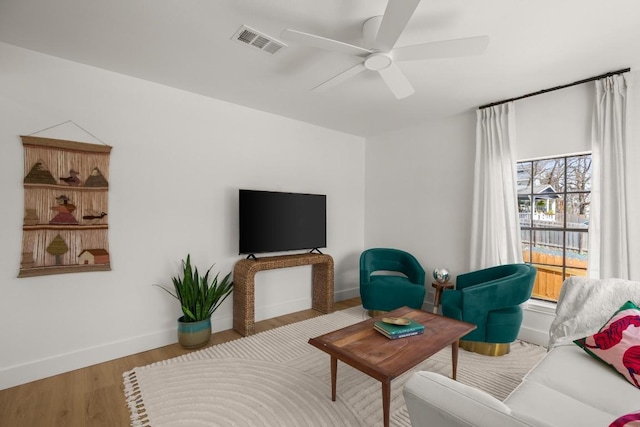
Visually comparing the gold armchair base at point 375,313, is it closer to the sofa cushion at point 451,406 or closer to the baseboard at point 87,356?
the baseboard at point 87,356

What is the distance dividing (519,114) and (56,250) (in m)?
4.71

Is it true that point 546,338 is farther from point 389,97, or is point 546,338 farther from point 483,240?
point 389,97

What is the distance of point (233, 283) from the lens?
11.1 feet

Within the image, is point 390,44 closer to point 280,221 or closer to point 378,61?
point 378,61

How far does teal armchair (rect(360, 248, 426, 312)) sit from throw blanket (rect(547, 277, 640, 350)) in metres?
1.44

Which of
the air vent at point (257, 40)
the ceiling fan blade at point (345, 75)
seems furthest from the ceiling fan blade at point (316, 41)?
the air vent at point (257, 40)

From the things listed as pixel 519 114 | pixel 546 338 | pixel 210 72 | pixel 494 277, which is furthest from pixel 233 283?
pixel 519 114

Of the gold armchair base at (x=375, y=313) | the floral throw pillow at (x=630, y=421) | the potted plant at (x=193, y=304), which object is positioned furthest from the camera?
the gold armchair base at (x=375, y=313)

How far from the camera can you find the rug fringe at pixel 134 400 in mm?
1840

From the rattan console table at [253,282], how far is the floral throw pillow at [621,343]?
2.56 metres

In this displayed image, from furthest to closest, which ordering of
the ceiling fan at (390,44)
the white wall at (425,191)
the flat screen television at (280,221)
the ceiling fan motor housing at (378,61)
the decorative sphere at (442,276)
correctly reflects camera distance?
1. the white wall at (425,191)
2. the decorative sphere at (442,276)
3. the flat screen television at (280,221)
4. the ceiling fan motor housing at (378,61)
5. the ceiling fan at (390,44)

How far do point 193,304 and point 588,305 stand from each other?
3223 millimetres

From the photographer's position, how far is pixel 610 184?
2.59m

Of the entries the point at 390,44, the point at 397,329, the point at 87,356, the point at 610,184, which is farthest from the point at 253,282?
the point at 610,184
